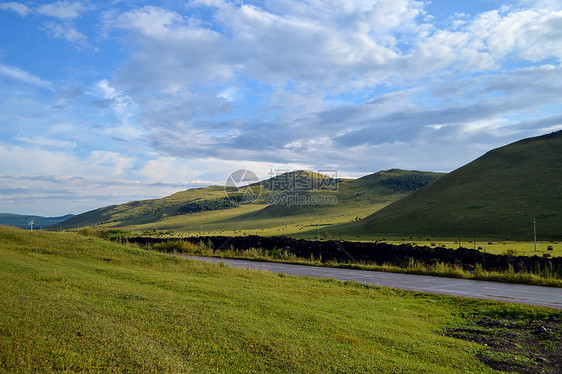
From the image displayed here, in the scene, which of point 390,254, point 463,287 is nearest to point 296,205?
point 390,254

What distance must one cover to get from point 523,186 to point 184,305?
2849 inches

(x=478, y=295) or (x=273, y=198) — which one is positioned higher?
(x=273, y=198)

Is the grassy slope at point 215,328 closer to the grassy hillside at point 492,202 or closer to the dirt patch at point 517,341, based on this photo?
the dirt patch at point 517,341

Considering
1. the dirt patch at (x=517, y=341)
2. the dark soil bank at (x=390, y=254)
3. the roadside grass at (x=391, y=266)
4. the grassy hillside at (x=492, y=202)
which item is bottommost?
the dirt patch at (x=517, y=341)

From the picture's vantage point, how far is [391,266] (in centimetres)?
2111

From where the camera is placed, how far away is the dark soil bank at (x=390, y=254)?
19016 mm

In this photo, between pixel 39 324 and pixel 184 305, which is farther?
pixel 184 305

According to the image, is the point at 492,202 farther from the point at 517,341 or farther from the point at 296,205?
the point at 296,205

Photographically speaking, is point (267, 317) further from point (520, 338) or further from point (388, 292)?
point (388, 292)

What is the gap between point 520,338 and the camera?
8109 millimetres

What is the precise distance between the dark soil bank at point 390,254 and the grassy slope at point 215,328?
9404 mm

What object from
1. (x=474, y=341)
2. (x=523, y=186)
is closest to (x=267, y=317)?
(x=474, y=341)

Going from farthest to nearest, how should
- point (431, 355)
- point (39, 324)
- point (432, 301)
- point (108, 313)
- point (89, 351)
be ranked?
point (432, 301), point (108, 313), point (431, 355), point (39, 324), point (89, 351)

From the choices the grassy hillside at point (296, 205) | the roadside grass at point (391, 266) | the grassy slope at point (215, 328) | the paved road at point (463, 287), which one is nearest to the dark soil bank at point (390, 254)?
the roadside grass at point (391, 266)
